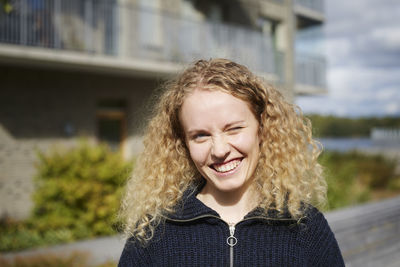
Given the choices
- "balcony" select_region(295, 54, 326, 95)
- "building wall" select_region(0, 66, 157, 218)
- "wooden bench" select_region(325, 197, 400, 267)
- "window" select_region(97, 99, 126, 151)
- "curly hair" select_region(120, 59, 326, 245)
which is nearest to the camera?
"curly hair" select_region(120, 59, 326, 245)

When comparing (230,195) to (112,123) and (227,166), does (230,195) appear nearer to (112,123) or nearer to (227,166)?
(227,166)

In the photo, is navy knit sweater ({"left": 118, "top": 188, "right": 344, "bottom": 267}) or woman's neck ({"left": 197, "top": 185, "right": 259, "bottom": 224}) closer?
navy knit sweater ({"left": 118, "top": 188, "right": 344, "bottom": 267})

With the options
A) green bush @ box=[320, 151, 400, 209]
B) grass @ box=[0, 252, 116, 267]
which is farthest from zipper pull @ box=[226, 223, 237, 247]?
green bush @ box=[320, 151, 400, 209]

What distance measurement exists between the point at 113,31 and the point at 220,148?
8.46 meters

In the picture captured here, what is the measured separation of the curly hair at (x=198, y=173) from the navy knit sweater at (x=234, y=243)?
60 millimetres

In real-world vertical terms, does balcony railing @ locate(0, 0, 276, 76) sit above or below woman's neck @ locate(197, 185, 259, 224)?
above

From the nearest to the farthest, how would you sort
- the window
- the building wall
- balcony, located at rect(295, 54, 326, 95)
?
1. the building wall
2. the window
3. balcony, located at rect(295, 54, 326, 95)

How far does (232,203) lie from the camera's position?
197 centimetres

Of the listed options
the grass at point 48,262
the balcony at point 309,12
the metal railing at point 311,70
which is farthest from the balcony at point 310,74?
the grass at point 48,262

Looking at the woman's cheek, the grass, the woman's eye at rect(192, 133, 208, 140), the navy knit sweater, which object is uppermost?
the woman's eye at rect(192, 133, 208, 140)

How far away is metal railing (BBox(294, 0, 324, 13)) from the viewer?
15312 millimetres

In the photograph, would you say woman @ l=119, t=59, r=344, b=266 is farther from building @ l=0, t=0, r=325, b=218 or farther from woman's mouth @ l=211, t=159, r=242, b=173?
building @ l=0, t=0, r=325, b=218

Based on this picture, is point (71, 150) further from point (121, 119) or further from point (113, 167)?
point (121, 119)

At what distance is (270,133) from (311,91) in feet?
44.2
